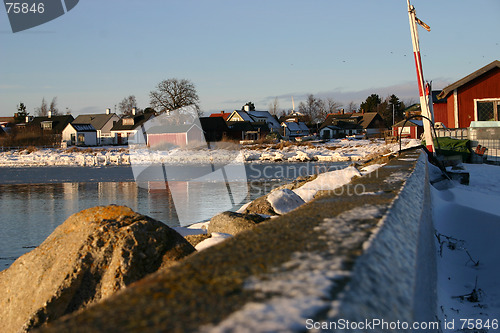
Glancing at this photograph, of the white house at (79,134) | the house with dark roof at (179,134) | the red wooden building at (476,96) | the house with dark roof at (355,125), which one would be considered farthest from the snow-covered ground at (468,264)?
the house with dark roof at (355,125)

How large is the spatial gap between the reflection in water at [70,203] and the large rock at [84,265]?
327 cm

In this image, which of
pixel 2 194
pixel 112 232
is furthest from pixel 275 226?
pixel 2 194

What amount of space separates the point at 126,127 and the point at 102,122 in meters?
8.33

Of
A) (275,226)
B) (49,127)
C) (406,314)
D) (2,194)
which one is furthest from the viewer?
(49,127)

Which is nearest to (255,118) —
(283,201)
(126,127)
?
(126,127)

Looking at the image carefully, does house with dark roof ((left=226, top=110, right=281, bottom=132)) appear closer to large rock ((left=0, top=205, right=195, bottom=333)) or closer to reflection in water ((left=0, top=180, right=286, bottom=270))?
reflection in water ((left=0, top=180, right=286, bottom=270))

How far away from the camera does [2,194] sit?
16.2 metres

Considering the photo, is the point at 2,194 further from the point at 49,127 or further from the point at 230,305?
the point at 49,127

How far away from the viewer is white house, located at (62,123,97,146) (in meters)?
87.6

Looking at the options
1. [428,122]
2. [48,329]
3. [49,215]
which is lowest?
[49,215]

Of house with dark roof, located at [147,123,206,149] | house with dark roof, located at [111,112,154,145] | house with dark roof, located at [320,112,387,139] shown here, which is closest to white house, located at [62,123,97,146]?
house with dark roof, located at [111,112,154,145]

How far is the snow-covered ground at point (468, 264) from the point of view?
11.0 feet

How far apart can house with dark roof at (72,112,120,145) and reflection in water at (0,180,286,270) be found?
7538 cm

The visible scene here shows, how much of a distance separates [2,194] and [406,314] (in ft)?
56.6
